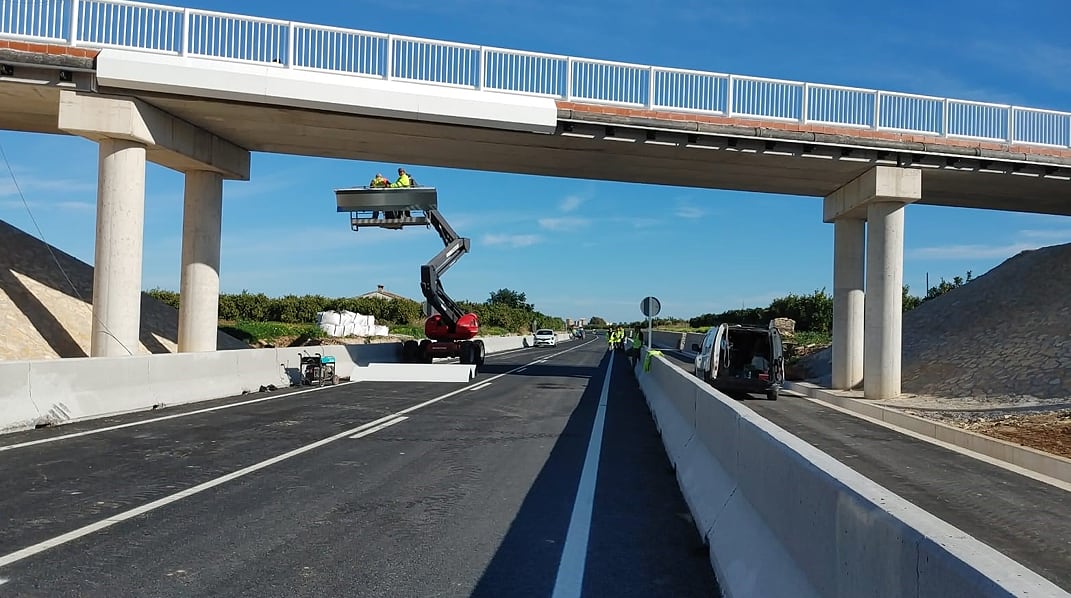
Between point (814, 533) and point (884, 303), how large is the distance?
2228 centimetres

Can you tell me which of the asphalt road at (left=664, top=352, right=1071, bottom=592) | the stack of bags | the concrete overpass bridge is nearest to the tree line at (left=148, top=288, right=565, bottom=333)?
the stack of bags

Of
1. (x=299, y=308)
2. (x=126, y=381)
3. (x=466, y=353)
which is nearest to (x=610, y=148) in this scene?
(x=466, y=353)

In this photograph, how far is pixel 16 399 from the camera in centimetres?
1175

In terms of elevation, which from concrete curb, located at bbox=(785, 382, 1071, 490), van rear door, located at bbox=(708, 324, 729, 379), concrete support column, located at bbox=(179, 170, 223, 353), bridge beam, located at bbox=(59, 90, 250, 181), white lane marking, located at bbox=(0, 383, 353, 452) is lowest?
concrete curb, located at bbox=(785, 382, 1071, 490)

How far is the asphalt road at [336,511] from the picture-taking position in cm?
525

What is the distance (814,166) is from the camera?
76.2ft

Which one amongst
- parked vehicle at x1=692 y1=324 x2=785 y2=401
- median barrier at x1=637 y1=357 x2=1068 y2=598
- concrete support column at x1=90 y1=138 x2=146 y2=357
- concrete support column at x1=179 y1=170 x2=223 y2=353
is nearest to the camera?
median barrier at x1=637 y1=357 x2=1068 y2=598

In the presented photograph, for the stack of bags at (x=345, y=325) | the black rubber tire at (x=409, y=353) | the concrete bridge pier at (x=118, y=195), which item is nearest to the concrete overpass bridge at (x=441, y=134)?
the concrete bridge pier at (x=118, y=195)

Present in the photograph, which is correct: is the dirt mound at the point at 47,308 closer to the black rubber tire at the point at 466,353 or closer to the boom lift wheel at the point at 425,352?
the boom lift wheel at the point at 425,352

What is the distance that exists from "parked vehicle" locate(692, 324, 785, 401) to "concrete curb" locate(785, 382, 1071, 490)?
2.31m

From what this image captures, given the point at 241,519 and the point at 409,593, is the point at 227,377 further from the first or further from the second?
the point at 409,593

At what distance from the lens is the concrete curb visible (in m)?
11.6

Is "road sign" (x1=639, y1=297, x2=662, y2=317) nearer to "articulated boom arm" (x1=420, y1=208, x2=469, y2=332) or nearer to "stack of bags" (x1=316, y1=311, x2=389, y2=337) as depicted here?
"articulated boom arm" (x1=420, y1=208, x2=469, y2=332)

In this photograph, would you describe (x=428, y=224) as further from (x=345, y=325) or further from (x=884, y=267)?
(x=345, y=325)
